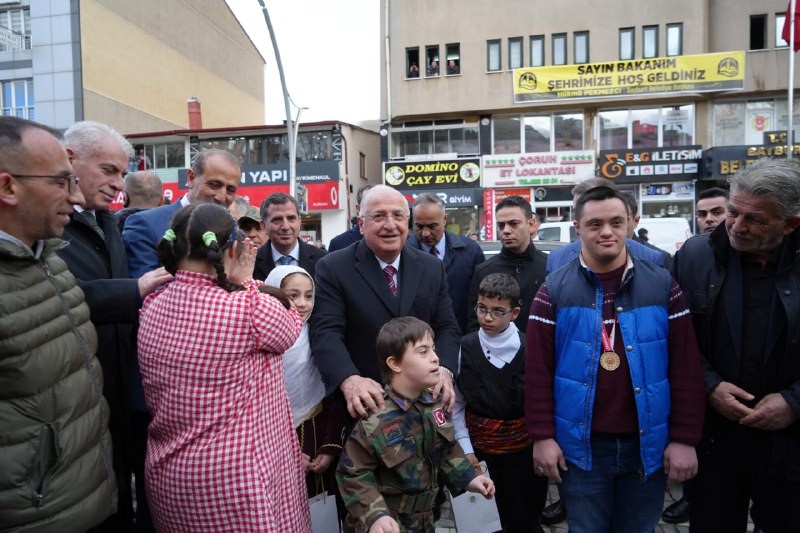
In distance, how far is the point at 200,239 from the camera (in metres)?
2.11

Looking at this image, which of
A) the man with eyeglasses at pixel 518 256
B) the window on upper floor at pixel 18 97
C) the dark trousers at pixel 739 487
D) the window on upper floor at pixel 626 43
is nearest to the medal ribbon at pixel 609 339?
the dark trousers at pixel 739 487

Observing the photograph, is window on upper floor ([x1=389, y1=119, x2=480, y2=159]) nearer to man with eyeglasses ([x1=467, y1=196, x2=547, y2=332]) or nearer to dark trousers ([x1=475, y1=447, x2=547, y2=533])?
man with eyeglasses ([x1=467, y1=196, x2=547, y2=332])

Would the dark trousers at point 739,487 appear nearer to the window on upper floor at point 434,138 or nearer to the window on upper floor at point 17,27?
the window on upper floor at point 434,138

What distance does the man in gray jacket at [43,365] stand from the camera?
1.66 m

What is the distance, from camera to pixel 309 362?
2.91 m

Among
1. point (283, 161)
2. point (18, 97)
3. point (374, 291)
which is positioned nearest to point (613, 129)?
point (283, 161)

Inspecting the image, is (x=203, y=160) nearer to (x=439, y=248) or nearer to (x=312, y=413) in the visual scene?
(x=312, y=413)

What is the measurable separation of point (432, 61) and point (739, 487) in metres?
22.3

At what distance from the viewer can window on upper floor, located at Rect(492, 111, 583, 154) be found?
22.1 metres

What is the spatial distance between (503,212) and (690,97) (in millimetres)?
20323

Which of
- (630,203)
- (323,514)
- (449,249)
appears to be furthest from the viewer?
(449,249)

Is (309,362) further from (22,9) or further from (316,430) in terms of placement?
(22,9)

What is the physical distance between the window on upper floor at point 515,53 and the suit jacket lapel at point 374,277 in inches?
839

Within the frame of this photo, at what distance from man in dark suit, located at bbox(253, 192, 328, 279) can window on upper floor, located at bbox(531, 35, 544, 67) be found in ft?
66.2
